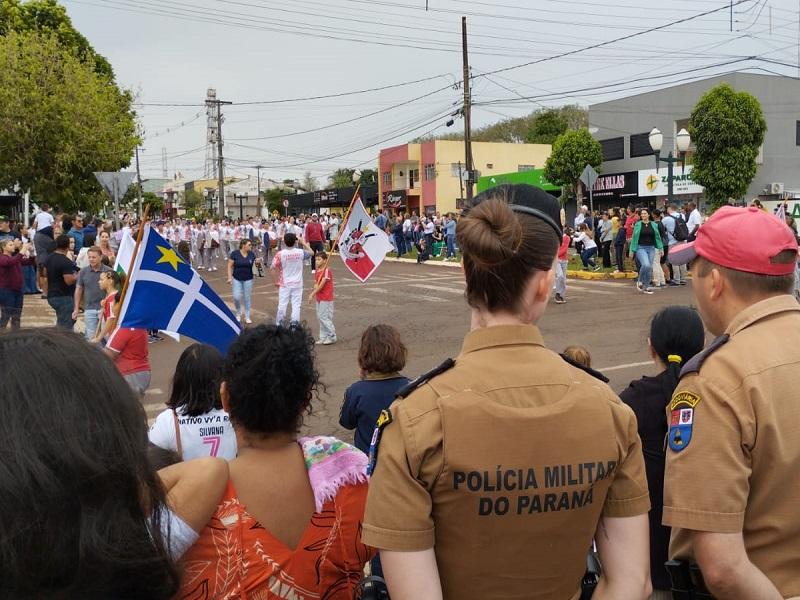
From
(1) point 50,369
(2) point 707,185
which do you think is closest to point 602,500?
(1) point 50,369

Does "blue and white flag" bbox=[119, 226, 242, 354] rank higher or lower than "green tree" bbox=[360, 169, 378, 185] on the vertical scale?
lower

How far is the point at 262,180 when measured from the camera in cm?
11562

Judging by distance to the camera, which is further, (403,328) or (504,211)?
(403,328)

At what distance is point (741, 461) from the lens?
1.81m

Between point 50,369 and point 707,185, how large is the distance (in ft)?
101

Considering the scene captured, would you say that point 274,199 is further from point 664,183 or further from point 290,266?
point 290,266

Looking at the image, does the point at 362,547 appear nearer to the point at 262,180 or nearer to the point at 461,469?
the point at 461,469

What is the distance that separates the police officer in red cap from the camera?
70.8 inches

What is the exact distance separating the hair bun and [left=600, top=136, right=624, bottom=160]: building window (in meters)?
39.5

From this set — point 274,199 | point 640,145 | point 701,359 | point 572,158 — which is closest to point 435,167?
point 572,158

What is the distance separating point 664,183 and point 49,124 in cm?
2711

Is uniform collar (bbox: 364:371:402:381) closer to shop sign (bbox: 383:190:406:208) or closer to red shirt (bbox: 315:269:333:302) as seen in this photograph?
red shirt (bbox: 315:269:333:302)

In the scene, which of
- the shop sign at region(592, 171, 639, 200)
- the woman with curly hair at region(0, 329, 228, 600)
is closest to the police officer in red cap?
the woman with curly hair at region(0, 329, 228, 600)

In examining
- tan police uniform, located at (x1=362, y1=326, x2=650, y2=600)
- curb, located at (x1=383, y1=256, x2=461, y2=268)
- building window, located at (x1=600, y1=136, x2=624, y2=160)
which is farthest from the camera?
building window, located at (x1=600, y1=136, x2=624, y2=160)
